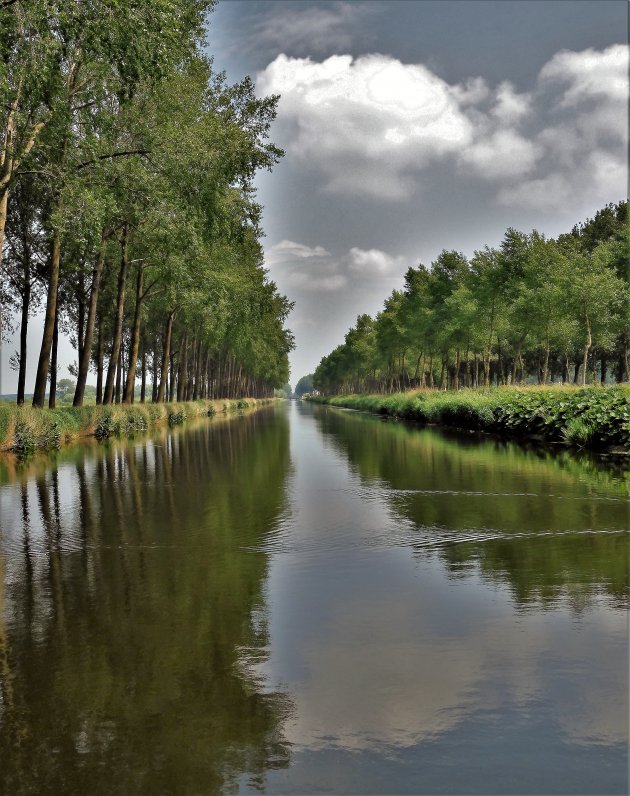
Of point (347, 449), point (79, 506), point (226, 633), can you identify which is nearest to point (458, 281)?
point (347, 449)

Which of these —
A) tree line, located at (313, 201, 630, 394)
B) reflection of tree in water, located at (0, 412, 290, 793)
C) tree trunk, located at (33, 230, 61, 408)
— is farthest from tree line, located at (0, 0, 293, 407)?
tree line, located at (313, 201, 630, 394)

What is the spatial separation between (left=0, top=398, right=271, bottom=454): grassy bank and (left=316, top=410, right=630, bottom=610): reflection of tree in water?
9.70m

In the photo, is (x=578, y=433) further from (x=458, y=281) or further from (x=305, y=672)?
(x=458, y=281)

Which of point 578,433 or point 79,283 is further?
point 79,283

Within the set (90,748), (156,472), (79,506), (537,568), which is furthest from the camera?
(156,472)

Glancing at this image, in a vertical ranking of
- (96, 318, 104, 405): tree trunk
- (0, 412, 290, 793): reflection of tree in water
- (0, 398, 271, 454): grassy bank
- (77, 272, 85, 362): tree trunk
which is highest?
(77, 272, 85, 362): tree trunk

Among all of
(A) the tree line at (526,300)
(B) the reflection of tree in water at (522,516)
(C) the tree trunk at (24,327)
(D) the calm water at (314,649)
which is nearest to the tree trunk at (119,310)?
(C) the tree trunk at (24,327)

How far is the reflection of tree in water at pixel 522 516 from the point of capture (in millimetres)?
5852

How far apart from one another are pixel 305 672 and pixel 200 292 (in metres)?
28.7

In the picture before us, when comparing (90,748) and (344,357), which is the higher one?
(344,357)

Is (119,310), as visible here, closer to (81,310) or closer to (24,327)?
(24,327)

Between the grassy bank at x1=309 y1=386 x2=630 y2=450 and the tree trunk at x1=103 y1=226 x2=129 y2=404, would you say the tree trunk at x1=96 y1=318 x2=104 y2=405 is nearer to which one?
the tree trunk at x1=103 y1=226 x2=129 y2=404

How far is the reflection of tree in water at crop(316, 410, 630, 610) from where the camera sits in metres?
5.85

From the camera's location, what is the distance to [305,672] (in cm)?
380
